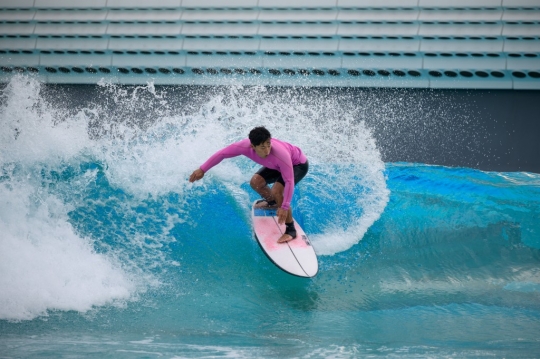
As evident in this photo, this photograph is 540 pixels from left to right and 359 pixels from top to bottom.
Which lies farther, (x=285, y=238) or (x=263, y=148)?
(x=285, y=238)

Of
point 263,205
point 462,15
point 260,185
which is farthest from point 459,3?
point 260,185

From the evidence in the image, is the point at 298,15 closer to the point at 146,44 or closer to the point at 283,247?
the point at 146,44

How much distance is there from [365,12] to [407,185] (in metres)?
2.56

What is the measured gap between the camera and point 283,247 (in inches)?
155

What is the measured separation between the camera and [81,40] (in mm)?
7746

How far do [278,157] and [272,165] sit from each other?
6.7 inches

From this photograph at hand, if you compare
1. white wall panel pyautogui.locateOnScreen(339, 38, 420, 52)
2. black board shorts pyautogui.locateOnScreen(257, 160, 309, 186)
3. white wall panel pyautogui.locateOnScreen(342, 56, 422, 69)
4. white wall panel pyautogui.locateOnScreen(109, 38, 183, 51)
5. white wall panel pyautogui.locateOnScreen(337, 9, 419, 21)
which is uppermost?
white wall panel pyautogui.locateOnScreen(337, 9, 419, 21)

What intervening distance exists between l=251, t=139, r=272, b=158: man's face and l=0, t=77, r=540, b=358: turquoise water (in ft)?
2.78

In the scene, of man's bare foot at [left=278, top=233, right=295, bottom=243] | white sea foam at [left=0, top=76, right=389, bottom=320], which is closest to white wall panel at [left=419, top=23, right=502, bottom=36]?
white sea foam at [left=0, top=76, right=389, bottom=320]

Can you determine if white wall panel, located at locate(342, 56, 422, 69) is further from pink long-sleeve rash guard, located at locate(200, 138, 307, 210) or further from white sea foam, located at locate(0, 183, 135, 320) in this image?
white sea foam, located at locate(0, 183, 135, 320)

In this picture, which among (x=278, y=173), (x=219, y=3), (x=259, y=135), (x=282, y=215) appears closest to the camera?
(x=259, y=135)

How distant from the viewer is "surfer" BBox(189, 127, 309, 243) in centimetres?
356

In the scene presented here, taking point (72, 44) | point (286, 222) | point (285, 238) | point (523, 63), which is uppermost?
point (72, 44)

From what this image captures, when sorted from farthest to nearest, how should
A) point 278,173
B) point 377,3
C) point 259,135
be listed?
point 377,3 → point 278,173 → point 259,135
